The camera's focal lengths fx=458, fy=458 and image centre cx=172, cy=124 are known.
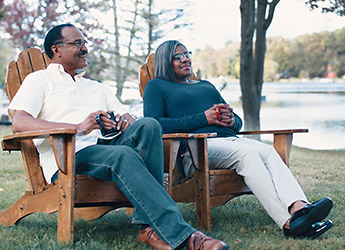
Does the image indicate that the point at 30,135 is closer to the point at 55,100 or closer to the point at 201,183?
the point at 55,100

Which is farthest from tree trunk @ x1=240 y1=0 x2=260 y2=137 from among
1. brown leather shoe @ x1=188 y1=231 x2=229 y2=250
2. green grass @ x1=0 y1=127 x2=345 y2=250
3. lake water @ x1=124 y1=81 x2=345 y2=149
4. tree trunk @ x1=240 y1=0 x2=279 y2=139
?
brown leather shoe @ x1=188 y1=231 x2=229 y2=250

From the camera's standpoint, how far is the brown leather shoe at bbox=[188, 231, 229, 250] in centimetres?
184

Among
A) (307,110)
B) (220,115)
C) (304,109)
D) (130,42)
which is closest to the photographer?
(220,115)

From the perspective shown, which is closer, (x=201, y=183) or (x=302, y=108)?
(x=201, y=183)

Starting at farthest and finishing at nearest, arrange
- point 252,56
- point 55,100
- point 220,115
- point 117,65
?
point 117,65 → point 252,56 → point 220,115 → point 55,100

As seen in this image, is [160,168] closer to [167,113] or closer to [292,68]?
[167,113]

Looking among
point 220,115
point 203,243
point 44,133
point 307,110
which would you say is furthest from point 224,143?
point 307,110

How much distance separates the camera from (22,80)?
284cm

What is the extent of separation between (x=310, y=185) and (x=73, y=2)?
1048 cm

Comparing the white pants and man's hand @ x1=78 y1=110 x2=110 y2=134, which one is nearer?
man's hand @ x1=78 y1=110 x2=110 y2=134

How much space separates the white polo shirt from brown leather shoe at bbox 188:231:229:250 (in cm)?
79

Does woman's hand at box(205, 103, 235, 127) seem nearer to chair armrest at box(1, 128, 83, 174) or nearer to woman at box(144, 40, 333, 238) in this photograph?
woman at box(144, 40, 333, 238)

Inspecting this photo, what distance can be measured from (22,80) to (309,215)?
6.09 ft

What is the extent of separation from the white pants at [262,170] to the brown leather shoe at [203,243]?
0.60 m
